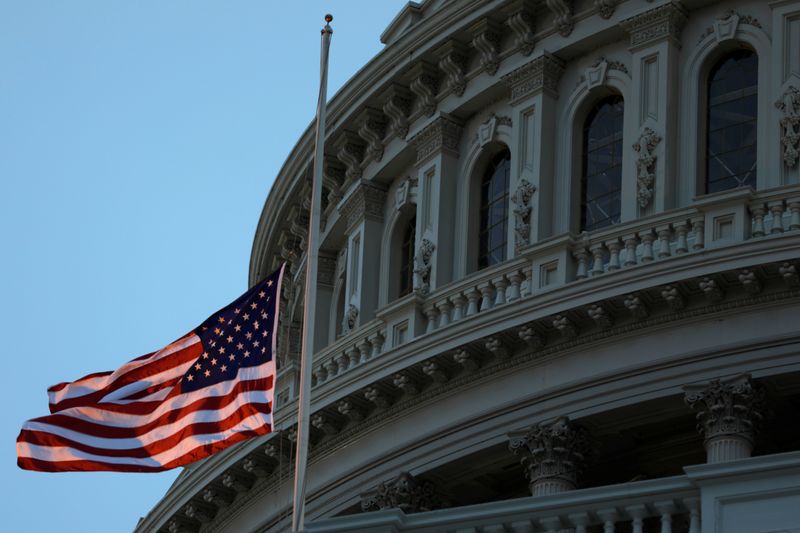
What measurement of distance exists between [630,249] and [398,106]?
8350 mm

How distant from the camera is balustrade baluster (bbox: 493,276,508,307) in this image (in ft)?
104

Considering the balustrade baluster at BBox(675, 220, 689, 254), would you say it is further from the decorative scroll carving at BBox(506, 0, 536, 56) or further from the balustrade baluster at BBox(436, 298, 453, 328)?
the decorative scroll carving at BBox(506, 0, 536, 56)

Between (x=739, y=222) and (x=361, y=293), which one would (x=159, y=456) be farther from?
(x=361, y=293)

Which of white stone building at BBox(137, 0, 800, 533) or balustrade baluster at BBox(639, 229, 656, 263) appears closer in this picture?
white stone building at BBox(137, 0, 800, 533)

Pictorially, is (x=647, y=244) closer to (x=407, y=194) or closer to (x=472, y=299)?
(x=472, y=299)

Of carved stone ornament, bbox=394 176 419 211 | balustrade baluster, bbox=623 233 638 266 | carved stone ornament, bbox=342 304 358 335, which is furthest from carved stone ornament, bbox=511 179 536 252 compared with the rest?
carved stone ornament, bbox=342 304 358 335

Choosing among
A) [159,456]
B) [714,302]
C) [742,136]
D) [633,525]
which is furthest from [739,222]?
[633,525]

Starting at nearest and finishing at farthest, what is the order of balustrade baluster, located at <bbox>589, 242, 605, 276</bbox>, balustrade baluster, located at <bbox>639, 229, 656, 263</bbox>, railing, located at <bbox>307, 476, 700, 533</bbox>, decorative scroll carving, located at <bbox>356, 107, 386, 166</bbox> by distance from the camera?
1. railing, located at <bbox>307, 476, 700, 533</bbox>
2. balustrade baluster, located at <bbox>639, 229, 656, 263</bbox>
3. balustrade baluster, located at <bbox>589, 242, 605, 276</bbox>
4. decorative scroll carving, located at <bbox>356, 107, 386, 166</bbox>

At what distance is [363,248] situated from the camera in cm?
3769

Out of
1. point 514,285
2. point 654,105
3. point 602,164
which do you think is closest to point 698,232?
point 514,285

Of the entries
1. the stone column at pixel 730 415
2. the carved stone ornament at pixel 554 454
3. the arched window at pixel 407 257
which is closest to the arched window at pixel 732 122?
the stone column at pixel 730 415

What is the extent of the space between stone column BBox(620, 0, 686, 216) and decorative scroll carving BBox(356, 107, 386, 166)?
5.75m

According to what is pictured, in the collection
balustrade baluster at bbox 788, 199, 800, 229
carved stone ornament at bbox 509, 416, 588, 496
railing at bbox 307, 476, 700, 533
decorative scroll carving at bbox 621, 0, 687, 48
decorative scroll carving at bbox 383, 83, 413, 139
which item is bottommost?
railing at bbox 307, 476, 700, 533

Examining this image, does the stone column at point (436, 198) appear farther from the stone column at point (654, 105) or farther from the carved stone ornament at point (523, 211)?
the stone column at point (654, 105)
